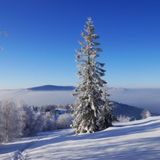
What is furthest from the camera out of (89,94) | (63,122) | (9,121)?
(63,122)

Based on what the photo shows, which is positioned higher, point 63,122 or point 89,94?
point 89,94

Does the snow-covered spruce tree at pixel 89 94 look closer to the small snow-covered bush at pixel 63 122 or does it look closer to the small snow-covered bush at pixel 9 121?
the small snow-covered bush at pixel 9 121

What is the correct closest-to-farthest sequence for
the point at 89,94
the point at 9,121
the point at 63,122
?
the point at 89,94
the point at 9,121
the point at 63,122

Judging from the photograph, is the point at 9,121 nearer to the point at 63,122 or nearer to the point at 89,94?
the point at 89,94

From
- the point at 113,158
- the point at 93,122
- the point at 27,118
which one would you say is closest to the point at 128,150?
the point at 113,158

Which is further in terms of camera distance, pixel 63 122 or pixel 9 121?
pixel 63 122

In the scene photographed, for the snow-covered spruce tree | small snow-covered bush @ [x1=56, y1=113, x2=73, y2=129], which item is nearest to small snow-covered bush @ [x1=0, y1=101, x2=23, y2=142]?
the snow-covered spruce tree

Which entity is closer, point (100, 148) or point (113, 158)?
point (113, 158)

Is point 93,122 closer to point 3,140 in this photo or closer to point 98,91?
point 98,91

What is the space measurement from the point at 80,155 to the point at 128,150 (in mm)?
2967

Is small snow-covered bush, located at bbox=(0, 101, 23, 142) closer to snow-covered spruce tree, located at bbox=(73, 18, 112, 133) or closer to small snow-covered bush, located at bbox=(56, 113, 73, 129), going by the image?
snow-covered spruce tree, located at bbox=(73, 18, 112, 133)

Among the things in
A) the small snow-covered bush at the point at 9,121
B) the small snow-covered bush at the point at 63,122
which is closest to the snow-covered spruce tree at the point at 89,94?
the small snow-covered bush at the point at 9,121

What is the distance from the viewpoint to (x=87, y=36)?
144 feet

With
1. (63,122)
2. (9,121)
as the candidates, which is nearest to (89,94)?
(9,121)
